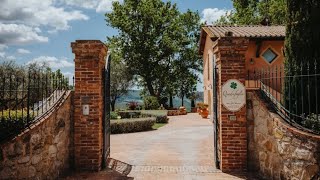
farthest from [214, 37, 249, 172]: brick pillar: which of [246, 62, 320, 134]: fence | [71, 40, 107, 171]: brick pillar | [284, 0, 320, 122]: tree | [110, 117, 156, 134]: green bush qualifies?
[110, 117, 156, 134]: green bush

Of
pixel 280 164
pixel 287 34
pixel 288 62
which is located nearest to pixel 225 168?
pixel 280 164

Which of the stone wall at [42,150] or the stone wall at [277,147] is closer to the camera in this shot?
the stone wall at [277,147]

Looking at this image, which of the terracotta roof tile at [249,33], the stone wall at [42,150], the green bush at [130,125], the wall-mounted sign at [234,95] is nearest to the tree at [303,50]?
the wall-mounted sign at [234,95]

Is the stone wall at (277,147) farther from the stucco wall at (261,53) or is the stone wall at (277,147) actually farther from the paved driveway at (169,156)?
the stucco wall at (261,53)

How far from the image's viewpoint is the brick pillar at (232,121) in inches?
299

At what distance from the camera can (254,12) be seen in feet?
125

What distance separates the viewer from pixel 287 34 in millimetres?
7426

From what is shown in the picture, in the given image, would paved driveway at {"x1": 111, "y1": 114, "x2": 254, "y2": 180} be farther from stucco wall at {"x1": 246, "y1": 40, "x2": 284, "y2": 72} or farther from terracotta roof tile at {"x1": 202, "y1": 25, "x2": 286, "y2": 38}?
terracotta roof tile at {"x1": 202, "y1": 25, "x2": 286, "y2": 38}

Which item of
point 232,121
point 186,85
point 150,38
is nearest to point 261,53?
point 232,121

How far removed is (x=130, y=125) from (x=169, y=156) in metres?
6.75

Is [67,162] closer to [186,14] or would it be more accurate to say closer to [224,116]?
[224,116]

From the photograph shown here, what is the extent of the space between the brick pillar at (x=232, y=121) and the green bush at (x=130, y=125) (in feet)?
28.5

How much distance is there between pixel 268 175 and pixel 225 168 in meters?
1.11

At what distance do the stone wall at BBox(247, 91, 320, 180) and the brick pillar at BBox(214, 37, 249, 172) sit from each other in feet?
0.64
